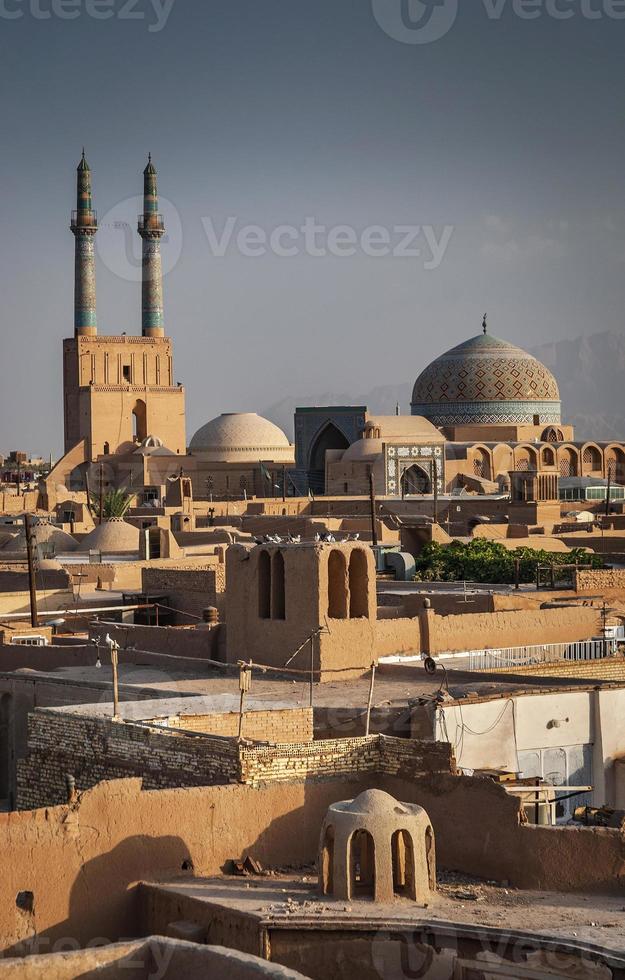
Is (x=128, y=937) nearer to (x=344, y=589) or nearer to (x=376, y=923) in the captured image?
(x=376, y=923)

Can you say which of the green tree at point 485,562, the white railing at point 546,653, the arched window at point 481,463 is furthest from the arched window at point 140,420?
the white railing at point 546,653

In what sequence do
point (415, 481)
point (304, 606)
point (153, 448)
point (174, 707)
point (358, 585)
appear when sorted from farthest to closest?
1. point (153, 448)
2. point (415, 481)
3. point (358, 585)
4. point (304, 606)
5. point (174, 707)

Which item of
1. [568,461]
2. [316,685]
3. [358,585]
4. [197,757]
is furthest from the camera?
[568,461]

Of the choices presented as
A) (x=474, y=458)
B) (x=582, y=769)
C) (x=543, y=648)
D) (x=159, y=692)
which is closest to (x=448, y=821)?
(x=582, y=769)

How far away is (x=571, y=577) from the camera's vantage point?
18.5 m

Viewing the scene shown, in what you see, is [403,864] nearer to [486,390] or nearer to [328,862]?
[328,862]

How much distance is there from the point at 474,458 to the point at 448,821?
37.1 m

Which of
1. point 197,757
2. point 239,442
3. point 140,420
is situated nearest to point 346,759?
point 197,757

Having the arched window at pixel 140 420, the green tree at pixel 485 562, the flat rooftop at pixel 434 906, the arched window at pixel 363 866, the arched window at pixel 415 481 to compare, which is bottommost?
the flat rooftop at pixel 434 906

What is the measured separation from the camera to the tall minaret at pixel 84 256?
53125mm

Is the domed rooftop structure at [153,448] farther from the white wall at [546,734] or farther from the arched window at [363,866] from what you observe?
the arched window at [363,866]

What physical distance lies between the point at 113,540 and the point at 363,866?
18321 mm

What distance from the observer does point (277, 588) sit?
1209 cm

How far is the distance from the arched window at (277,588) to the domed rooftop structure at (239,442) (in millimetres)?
38137
